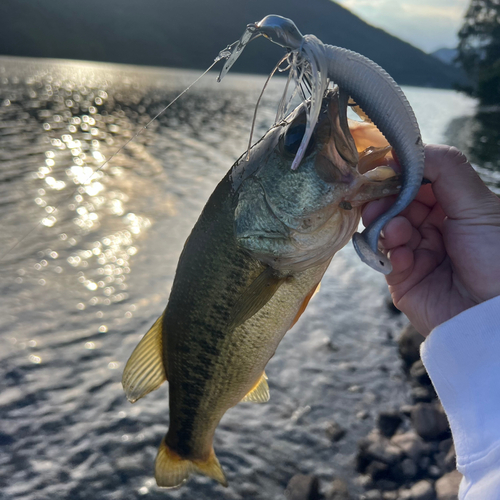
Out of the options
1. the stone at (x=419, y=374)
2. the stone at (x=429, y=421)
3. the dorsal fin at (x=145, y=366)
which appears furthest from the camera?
the stone at (x=419, y=374)

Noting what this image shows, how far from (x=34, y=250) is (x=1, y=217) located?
2.06 metres

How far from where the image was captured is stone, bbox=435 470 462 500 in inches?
166

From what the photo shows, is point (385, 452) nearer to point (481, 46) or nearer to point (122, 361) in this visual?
point (122, 361)

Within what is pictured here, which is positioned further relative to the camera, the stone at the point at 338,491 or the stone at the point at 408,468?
the stone at the point at 408,468

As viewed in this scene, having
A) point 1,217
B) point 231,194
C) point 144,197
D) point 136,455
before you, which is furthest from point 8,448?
point 144,197

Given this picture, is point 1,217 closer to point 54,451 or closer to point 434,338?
point 54,451

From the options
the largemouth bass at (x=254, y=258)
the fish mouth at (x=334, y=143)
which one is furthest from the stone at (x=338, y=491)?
the fish mouth at (x=334, y=143)

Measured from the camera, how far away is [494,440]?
5.97 feet

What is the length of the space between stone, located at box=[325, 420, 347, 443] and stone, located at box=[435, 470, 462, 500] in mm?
1197

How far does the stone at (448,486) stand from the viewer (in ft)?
13.9

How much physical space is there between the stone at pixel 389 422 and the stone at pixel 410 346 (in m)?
1.28

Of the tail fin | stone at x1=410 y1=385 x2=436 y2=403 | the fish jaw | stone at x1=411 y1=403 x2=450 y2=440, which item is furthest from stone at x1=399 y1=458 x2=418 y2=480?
the fish jaw

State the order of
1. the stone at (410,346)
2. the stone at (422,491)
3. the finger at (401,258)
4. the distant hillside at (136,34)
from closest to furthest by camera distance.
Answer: the finger at (401,258), the stone at (422,491), the stone at (410,346), the distant hillside at (136,34)

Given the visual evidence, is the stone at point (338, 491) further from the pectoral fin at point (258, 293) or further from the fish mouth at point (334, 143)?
the fish mouth at point (334, 143)
